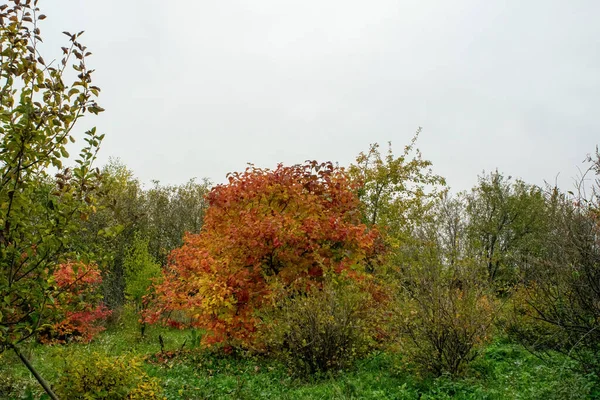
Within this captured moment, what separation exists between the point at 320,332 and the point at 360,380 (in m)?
0.99

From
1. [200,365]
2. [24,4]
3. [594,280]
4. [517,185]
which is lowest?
[200,365]

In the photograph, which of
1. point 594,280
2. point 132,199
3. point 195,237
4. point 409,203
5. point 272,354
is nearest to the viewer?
point 594,280

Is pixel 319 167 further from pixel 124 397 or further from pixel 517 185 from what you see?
pixel 517 185

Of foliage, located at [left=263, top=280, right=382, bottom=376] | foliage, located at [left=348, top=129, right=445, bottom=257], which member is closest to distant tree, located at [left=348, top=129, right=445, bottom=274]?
foliage, located at [left=348, top=129, right=445, bottom=257]

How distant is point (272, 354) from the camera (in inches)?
346

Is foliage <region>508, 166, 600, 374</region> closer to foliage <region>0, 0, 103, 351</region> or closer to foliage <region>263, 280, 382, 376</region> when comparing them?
foliage <region>263, 280, 382, 376</region>

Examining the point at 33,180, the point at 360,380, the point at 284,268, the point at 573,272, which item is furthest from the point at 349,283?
the point at 33,180

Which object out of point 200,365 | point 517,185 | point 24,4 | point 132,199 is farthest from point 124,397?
point 517,185

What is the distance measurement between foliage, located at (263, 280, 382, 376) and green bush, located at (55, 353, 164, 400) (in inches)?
103

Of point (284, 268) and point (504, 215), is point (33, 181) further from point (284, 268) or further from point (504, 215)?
point (504, 215)

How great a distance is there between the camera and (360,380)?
705cm

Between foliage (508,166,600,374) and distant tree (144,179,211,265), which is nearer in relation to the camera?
foliage (508,166,600,374)

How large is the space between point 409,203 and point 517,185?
12.3 metres

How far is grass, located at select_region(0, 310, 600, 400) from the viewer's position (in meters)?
6.26
